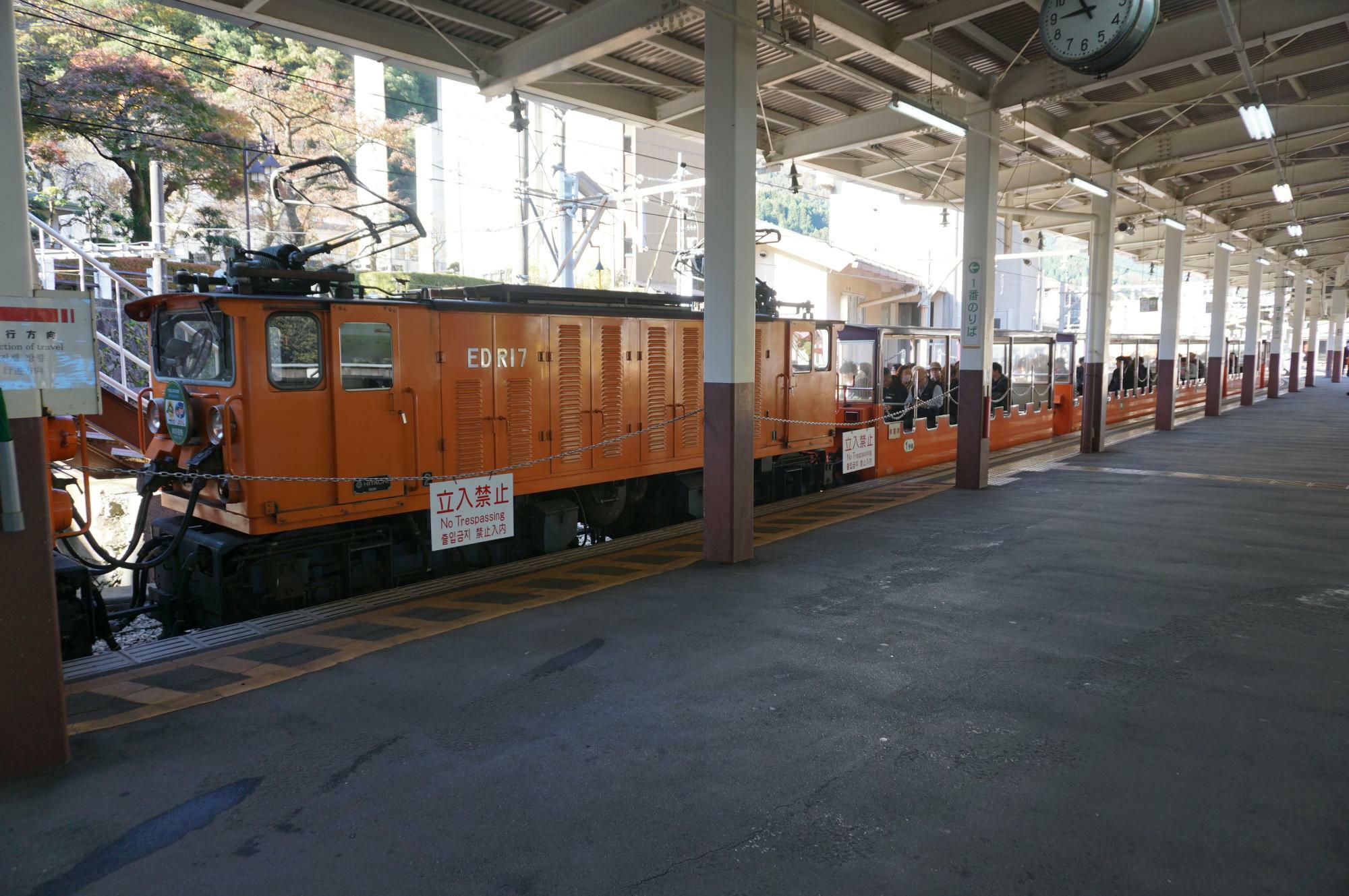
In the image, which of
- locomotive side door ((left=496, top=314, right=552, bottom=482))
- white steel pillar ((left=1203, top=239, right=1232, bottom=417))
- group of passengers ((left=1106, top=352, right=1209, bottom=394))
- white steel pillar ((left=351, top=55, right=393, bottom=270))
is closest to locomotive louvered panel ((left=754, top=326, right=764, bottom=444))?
locomotive side door ((left=496, top=314, right=552, bottom=482))

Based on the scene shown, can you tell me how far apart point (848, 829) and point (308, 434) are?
5117mm

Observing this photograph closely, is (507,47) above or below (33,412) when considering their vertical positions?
above

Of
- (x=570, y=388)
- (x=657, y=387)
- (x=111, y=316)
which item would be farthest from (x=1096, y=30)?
(x=111, y=316)

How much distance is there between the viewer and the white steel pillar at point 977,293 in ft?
39.5

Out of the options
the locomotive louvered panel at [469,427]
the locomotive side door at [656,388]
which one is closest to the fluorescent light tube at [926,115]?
the locomotive side door at [656,388]

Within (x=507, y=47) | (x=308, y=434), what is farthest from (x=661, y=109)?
(x=308, y=434)

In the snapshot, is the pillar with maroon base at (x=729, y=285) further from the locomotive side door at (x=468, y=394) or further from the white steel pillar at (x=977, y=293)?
the white steel pillar at (x=977, y=293)

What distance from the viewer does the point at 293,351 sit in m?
6.59

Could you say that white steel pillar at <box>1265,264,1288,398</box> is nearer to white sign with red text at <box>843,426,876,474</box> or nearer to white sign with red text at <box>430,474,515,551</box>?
white sign with red text at <box>843,426,876,474</box>

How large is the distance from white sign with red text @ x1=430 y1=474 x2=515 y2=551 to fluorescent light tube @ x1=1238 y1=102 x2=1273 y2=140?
31.7 ft

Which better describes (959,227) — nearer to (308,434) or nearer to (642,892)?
(308,434)

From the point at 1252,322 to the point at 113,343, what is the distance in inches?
1271

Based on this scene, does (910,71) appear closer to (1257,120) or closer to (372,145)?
(1257,120)

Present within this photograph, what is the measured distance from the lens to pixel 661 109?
11953 millimetres
